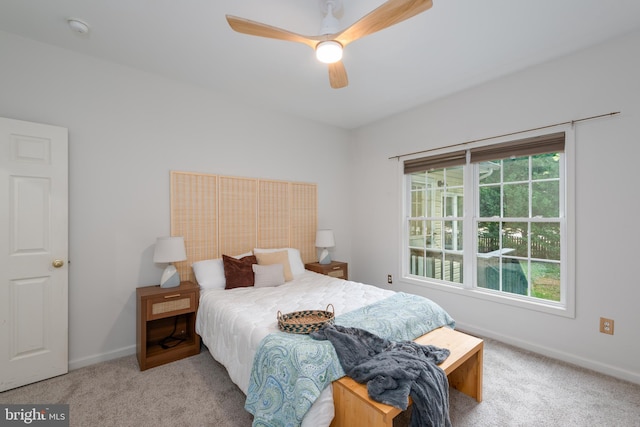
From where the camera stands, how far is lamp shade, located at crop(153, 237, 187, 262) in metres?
2.62

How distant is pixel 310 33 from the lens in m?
2.24

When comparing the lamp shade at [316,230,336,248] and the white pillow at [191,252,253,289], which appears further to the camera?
the lamp shade at [316,230,336,248]

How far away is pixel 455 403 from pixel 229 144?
327 centimetres

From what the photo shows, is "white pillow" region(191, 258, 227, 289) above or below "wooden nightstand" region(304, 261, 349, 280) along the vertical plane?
above

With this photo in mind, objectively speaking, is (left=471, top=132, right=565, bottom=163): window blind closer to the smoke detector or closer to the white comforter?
the white comforter

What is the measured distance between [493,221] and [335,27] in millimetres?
2591

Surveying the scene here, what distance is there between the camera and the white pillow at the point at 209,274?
113 inches

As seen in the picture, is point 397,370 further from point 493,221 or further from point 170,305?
point 493,221

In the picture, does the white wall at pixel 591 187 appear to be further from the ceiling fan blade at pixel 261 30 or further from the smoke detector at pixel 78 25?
the smoke detector at pixel 78 25

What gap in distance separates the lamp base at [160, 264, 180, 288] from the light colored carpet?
0.69 meters

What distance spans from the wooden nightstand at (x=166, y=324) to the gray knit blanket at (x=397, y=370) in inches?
58.8

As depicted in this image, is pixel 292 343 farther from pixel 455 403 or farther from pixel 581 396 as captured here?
pixel 581 396

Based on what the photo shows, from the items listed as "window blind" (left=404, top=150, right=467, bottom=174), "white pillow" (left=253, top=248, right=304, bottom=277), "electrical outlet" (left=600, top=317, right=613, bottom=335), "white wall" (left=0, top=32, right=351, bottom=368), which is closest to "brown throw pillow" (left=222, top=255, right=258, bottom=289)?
"white pillow" (left=253, top=248, right=304, bottom=277)

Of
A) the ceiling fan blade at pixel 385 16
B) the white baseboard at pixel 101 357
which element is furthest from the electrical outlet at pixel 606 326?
the white baseboard at pixel 101 357
